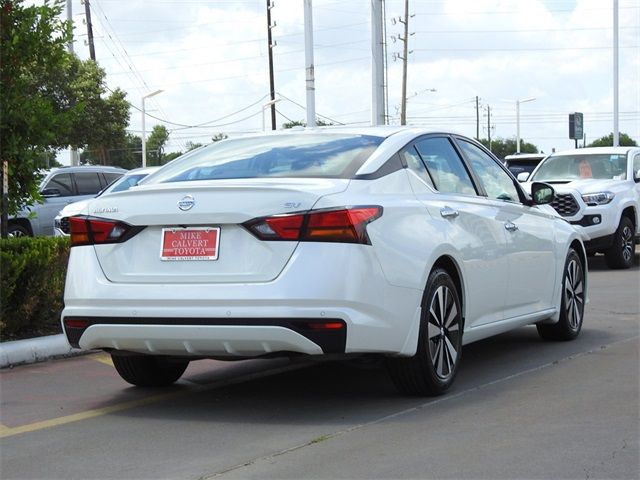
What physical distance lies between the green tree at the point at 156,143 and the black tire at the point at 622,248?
270ft

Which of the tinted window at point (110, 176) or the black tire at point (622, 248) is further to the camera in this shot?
the tinted window at point (110, 176)

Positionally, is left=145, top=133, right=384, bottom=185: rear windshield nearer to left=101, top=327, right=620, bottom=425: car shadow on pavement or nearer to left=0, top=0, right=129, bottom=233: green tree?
left=101, top=327, right=620, bottom=425: car shadow on pavement

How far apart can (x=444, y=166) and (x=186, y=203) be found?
206 cm

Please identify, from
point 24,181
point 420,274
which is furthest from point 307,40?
point 420,274

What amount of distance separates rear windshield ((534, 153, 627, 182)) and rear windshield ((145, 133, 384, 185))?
10.4m

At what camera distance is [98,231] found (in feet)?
20.7

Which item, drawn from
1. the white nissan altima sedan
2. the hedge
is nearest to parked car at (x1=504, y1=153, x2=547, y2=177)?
the hedge

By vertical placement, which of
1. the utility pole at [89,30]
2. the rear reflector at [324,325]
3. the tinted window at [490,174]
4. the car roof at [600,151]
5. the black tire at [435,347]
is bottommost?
the black tire at [435,347]

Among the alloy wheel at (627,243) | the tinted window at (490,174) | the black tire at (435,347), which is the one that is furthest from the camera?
the alloy wheel at (627,243)

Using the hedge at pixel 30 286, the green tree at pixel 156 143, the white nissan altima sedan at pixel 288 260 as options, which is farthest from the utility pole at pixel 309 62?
the green tree at pixel 156 143

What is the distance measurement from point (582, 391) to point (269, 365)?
2.32 meters

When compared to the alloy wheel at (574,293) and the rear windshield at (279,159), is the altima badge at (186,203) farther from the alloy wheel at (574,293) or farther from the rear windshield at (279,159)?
the alloy wheel at (574,293)

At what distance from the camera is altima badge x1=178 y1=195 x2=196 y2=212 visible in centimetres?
601

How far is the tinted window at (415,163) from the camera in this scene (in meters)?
6.80
